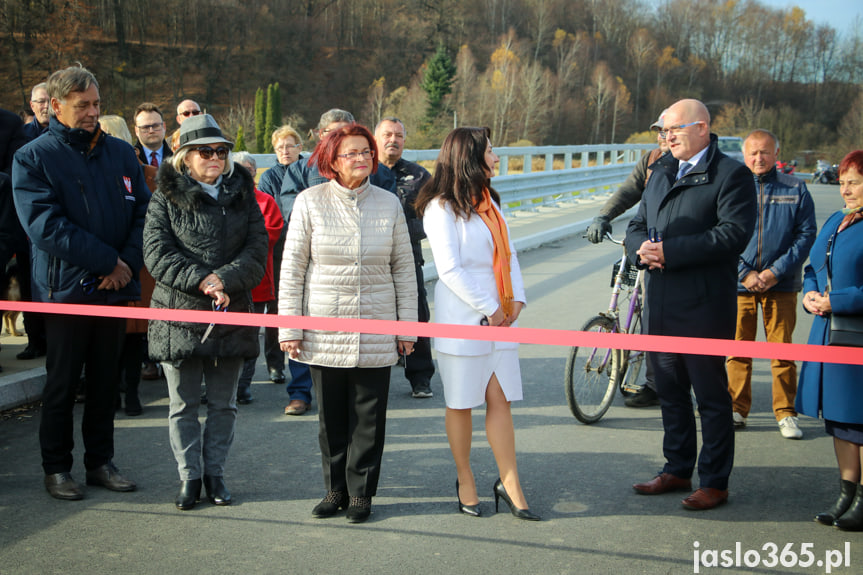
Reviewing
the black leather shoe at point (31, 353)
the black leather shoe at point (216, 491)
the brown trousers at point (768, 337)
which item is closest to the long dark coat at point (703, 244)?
the brown trousers at point (768, 337)

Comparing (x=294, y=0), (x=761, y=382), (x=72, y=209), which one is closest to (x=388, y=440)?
(x=72, y=209)

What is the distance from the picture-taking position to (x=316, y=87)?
127125mm

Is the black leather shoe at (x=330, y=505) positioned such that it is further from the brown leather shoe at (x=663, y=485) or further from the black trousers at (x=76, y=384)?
the brown leather shoe at (x=663, y=485)

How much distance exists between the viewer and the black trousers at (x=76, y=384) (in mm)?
4355

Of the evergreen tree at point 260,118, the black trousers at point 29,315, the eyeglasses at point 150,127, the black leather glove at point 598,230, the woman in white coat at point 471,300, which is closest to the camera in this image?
the woman in white coat at point 471,300

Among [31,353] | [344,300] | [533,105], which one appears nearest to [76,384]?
[344,300]

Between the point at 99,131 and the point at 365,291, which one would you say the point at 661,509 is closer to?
the point at 365,291

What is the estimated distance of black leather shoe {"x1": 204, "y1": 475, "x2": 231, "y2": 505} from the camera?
13.9 ft

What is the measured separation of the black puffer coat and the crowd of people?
0.03 feet

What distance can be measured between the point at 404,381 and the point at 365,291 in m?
2.68

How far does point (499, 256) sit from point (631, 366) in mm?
2387

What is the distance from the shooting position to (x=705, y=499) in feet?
13.9

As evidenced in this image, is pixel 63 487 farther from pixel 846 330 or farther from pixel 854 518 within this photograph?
pixel 846 330

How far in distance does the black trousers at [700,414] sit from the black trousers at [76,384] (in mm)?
2990
